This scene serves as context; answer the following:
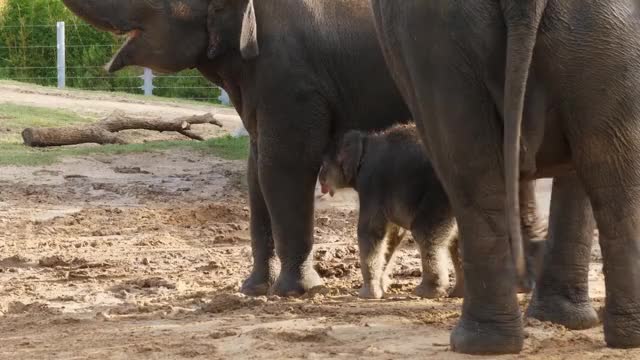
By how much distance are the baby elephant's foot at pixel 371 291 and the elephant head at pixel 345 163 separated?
2.26 ft

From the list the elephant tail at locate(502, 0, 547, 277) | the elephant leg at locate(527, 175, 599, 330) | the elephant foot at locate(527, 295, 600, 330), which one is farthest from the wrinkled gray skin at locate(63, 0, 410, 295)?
the elephant tail at locate(502, 0, 547, 277)

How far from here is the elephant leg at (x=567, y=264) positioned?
6191mm

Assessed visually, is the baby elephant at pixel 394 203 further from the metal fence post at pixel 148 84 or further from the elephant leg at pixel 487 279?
the metal fence post at pixel 148 84

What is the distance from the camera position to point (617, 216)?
514cm

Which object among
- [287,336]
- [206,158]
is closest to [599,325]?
[287,336]

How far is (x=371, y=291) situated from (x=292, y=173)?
77 centimetres

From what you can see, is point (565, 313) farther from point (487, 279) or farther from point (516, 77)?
point (516, 77)

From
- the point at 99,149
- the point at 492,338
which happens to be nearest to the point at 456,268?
the point at 492,338

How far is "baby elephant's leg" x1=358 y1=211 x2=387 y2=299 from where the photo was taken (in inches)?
318

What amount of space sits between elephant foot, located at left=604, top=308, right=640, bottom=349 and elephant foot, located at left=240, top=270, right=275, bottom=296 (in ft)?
10.7

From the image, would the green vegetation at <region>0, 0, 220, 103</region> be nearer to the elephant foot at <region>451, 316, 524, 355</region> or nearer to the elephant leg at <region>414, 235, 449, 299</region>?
the elephant leg at <region>414, 235, 449, 299</region>

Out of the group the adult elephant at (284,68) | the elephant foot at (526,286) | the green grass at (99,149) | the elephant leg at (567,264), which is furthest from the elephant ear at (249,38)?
the green grass at (99,149)

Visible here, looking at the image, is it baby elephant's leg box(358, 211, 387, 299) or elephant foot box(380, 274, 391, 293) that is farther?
elephant foot box(380, 274, 391, 293)

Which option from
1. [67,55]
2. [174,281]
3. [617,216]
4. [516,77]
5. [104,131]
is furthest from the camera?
[67,55]
